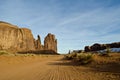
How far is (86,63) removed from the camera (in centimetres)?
1750

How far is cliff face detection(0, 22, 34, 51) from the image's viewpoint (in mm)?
107863

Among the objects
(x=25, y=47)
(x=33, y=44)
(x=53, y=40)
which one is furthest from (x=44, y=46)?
(x=25, y=47)

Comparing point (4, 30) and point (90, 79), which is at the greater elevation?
point (4, 30)

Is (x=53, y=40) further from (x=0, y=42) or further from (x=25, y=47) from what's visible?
(x=0, y=42)

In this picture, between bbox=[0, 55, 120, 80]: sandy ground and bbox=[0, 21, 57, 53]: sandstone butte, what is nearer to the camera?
bbox=[0, 55, 120, 80]: sandy ground

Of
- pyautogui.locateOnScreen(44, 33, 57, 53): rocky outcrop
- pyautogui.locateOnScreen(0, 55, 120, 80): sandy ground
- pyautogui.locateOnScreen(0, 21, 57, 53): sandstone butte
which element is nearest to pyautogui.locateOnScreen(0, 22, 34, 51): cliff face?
pyautogui.locateOnScreen(0, 21, 57, 53): sandstone butte

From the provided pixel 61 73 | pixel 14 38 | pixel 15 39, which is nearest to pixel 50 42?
pixel 15 39

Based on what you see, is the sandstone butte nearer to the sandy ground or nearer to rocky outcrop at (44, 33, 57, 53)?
rocky outcrop at (44, 33, 57, 53)

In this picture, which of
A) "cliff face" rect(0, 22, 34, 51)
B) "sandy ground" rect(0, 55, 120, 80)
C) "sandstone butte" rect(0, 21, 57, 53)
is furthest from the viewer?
"sandstone butte" rect(0, 21, 57, 53)

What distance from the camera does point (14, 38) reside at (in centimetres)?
11588

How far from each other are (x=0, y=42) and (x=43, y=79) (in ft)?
335

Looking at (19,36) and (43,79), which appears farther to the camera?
(19,36)

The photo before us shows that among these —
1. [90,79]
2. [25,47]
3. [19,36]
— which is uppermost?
[19,36]

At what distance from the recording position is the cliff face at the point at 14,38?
108 m
